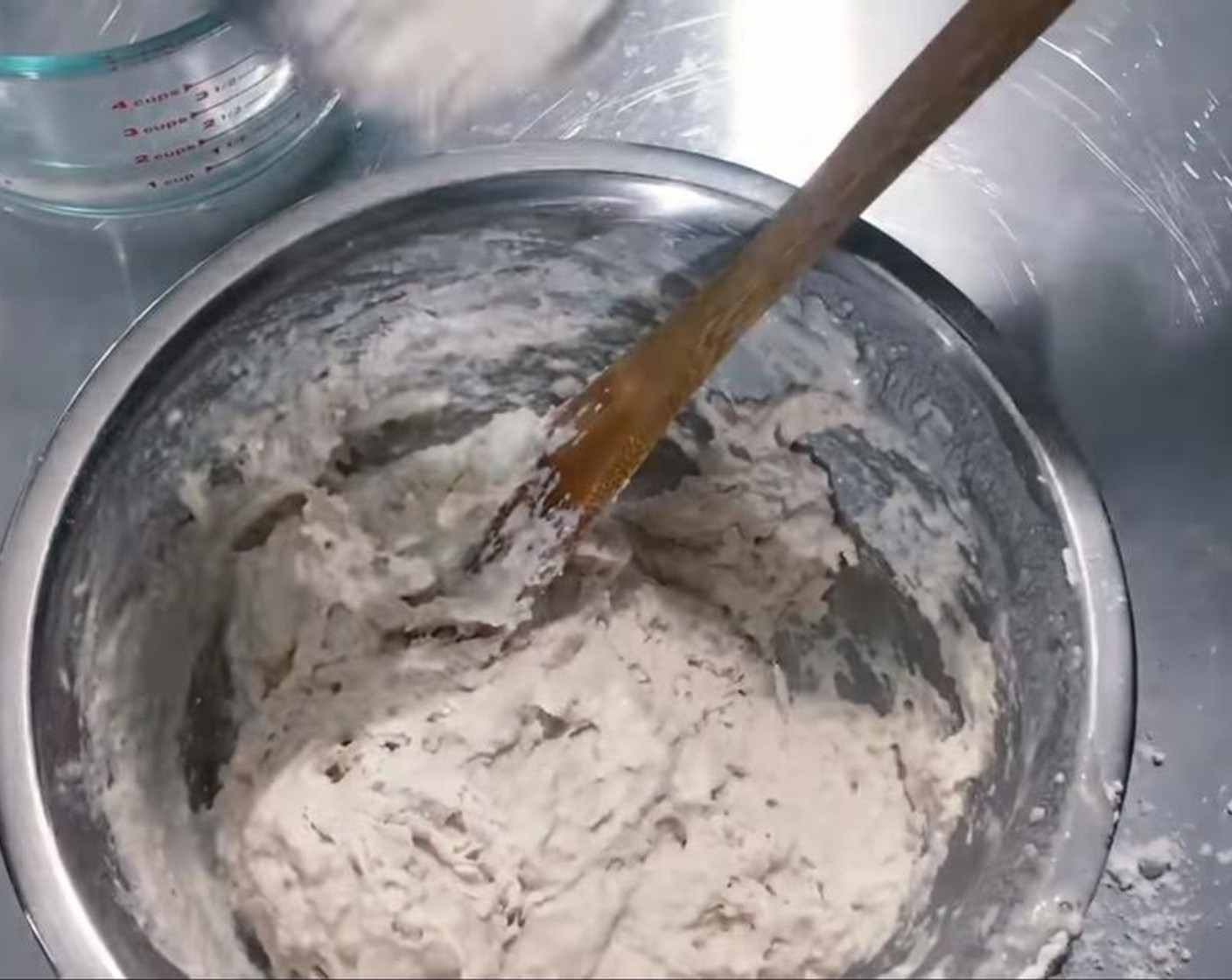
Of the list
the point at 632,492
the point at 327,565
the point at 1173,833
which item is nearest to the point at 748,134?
the point at 632,492

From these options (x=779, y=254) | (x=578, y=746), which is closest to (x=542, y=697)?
(x=578, y=746)

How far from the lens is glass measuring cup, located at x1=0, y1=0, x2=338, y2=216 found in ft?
3.38

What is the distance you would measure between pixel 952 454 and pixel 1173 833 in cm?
28

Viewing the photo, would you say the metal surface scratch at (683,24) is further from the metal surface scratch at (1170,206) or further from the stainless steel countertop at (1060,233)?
the metal surface scratch at (1170,206)

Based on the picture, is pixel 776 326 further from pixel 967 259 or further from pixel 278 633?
pixel 278 633

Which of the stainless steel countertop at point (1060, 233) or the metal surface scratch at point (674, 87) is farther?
the metal surface scratch at point (674, 87)

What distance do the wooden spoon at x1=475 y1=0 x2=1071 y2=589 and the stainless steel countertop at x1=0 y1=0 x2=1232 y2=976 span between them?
0.28 meters

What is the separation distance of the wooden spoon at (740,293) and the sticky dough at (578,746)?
41 mm

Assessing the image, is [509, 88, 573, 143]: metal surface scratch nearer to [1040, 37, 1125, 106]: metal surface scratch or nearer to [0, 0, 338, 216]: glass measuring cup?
[0, 0, 338, 216]: glass measuring cup

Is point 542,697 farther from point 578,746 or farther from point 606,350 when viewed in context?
point 606,350

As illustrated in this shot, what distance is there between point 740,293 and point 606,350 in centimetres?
17

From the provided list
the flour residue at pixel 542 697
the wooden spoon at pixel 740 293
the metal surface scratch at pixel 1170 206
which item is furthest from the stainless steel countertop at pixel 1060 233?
the wooden spoon at pixel 740 293

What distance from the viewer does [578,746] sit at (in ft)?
3.22

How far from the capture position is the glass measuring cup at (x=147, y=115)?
1.03m
